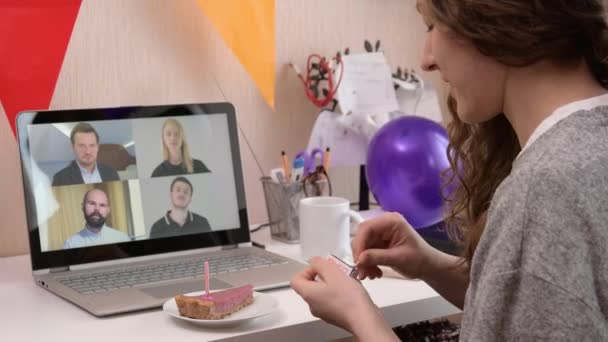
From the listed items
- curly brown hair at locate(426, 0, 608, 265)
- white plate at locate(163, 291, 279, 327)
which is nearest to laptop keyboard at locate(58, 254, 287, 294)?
white plate at locate(163, 291, 279, 327)

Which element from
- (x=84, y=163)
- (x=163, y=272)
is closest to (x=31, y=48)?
(x=84, y=163)

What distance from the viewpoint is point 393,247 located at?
115 cm

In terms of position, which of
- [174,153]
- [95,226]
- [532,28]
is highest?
[532,28]

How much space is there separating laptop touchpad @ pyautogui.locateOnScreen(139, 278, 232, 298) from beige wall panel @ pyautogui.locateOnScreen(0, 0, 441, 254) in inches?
15.6

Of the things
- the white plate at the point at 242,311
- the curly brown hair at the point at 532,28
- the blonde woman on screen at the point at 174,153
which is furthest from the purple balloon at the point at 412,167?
the curly brown hair at the point at 532,28

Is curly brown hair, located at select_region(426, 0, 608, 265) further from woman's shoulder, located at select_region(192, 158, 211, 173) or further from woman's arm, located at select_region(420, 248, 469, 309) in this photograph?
woman's shoulder, located at select_region(192, 158, 211, 173)

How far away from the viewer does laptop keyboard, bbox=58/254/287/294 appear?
123cm

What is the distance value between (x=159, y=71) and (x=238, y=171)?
0.84 feet

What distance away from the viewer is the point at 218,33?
1607mm

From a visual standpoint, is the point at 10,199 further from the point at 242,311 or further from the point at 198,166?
the point at 242,311

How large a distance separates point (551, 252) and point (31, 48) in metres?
1.01

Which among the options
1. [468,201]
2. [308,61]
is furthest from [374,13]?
[468,201]

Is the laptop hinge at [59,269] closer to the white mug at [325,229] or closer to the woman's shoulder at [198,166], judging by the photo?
the woman's shoulder at [198,166]

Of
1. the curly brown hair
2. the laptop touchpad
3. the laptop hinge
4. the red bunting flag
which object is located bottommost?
the laptop touchpad
